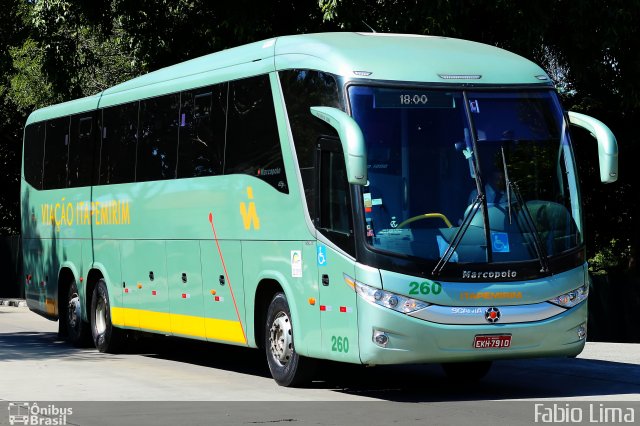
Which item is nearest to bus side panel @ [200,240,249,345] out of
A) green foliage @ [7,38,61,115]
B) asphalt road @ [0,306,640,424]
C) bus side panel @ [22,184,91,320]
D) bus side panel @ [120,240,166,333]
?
asphalt road @ [0,306,640,424]

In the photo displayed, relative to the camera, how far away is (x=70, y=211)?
798 inches

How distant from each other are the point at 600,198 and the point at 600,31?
9375mm

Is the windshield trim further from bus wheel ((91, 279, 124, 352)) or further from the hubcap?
the hubcap

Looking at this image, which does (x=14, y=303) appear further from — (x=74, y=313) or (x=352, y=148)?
(x=352, y=148)

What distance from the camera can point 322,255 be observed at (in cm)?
1299

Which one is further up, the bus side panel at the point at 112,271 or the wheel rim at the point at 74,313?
the bus side panel at the point at 112,271

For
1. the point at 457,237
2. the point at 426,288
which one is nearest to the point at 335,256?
the point at 426,288

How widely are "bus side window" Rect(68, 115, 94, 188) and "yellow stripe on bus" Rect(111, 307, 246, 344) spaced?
2451mm

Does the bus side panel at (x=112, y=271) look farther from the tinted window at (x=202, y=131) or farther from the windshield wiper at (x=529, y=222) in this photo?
the windshield wiper at (x=529, y=222)

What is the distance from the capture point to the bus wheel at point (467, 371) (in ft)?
48.2

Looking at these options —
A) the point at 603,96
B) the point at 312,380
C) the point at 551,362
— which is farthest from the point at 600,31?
the point at 312,380

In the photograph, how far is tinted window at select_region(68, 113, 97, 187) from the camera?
65.0 ft

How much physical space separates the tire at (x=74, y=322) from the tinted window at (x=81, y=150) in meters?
1.67

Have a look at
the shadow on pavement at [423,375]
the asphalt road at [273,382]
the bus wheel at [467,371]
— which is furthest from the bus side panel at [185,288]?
the bus wheel at [467,371]
